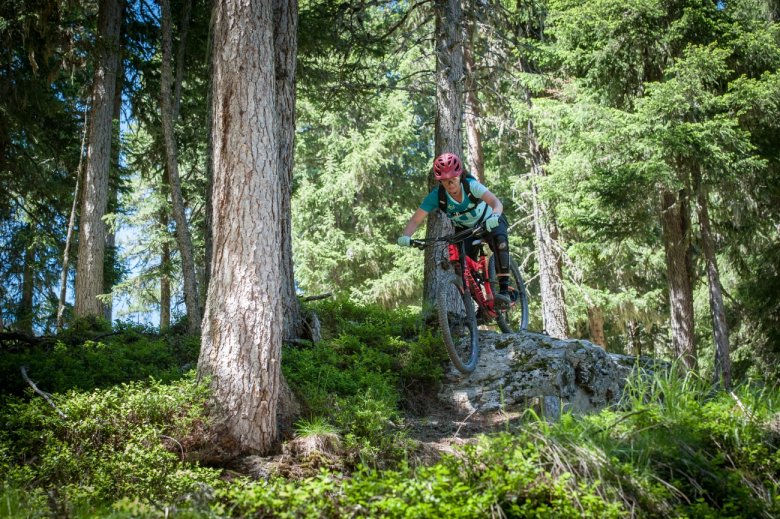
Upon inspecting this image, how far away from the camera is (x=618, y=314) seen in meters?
16.4

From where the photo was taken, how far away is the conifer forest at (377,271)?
14.7 ft

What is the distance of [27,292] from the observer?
16.3 metres

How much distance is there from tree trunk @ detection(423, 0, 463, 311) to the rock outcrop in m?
1.59

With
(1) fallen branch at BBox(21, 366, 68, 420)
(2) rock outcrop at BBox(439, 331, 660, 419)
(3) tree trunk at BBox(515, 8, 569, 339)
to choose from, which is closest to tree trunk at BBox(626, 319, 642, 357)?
(3) tree trunk at BBox(515, 8, 569, 339)

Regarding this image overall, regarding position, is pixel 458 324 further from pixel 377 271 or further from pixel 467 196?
pixel 377 271

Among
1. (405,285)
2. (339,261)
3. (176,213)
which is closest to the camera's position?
(176,213)

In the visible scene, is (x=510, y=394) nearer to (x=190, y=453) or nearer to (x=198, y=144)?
(x=190, y=453)

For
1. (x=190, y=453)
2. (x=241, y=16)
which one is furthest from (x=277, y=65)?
(x=190, y=453)

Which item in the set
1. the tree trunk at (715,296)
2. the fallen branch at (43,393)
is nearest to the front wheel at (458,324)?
the fallen branch at (43,393)

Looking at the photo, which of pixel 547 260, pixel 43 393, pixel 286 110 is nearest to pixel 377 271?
pixel 547 260

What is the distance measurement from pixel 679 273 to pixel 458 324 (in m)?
5.65

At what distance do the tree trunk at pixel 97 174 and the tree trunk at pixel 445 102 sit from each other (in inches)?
235

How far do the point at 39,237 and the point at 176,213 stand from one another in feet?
23.7

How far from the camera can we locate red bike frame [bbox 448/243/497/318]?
767 centimetres
